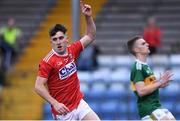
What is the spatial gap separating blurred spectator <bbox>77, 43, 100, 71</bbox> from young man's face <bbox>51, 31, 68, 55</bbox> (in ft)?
24.5

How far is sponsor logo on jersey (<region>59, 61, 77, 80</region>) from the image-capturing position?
31.6ft

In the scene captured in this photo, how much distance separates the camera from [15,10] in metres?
22.0

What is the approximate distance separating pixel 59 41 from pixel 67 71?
0.41m

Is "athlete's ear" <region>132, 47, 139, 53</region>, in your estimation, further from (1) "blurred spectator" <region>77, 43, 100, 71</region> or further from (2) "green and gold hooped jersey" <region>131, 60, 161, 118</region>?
(1) "blurred spectator" <region>77, 43, 100, 71</region>

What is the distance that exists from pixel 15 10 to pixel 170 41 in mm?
5226


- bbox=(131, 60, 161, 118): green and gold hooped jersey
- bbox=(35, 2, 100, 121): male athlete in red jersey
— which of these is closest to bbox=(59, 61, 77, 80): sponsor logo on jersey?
bbox=(35, 2, 100, 121): male athlete in red jersey

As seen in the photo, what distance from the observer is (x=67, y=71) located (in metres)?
9.66

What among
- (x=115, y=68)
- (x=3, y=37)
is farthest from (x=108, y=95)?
(x=3, y=37)

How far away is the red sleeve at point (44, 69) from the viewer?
31.1 ft

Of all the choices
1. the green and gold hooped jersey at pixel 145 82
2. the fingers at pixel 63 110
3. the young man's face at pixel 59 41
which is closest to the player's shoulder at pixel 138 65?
the green and gold hooped jersey at pixel 145 82

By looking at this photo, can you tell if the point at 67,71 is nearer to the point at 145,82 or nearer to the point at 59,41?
the point at 59,41

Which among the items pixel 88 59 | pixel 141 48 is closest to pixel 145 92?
pixel 141 48

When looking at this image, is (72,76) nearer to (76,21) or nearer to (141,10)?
(76,21)

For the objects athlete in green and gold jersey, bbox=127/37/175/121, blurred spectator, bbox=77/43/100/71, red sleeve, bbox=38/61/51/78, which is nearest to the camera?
red sleeve, bbox=38/61/51/78
